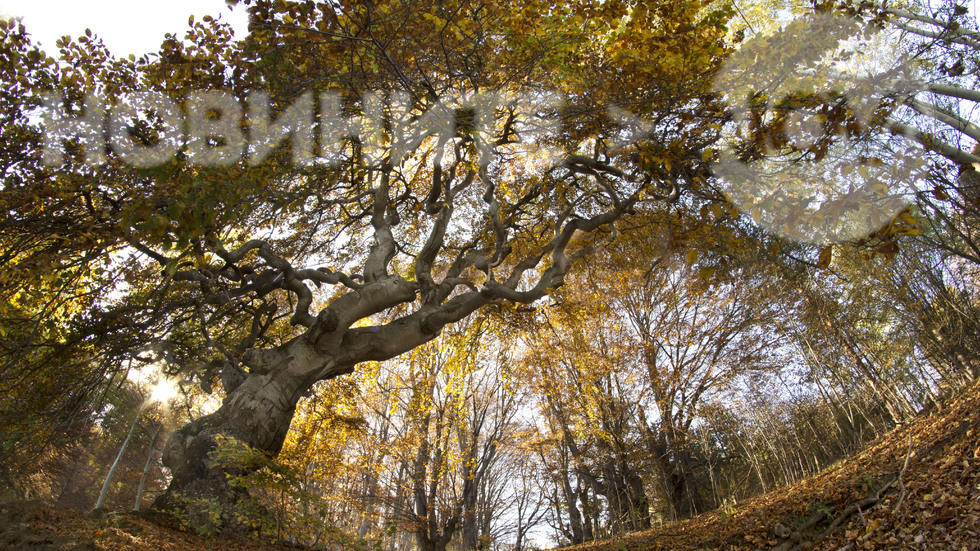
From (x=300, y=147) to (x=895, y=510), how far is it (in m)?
6.02

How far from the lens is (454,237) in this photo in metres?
8.55

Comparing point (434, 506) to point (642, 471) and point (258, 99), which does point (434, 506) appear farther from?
point (258, 99)

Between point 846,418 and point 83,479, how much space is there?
93.7ft

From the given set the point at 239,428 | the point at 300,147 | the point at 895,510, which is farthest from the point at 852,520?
the point at 300,147

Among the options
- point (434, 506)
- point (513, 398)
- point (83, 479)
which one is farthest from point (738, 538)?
point (83, 479)

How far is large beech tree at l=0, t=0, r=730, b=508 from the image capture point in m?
3.24

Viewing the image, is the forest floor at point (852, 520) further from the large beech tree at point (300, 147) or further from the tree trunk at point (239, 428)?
the large beech tree at point (300, 147)

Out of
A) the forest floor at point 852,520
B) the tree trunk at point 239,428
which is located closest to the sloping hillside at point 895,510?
the forest floor at point 852,520

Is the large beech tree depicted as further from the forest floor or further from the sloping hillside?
the sloping hillside

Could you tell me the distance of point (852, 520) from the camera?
10.7 feet

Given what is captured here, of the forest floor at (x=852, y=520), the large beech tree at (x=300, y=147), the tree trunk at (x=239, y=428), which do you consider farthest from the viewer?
the tree trunk at (x=239, y=428)

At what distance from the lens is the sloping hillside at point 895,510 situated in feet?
8.70

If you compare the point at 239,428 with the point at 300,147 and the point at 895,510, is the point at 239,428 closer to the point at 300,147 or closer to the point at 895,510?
the point at 300,147

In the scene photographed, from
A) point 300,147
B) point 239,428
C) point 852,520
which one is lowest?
point 852,520
